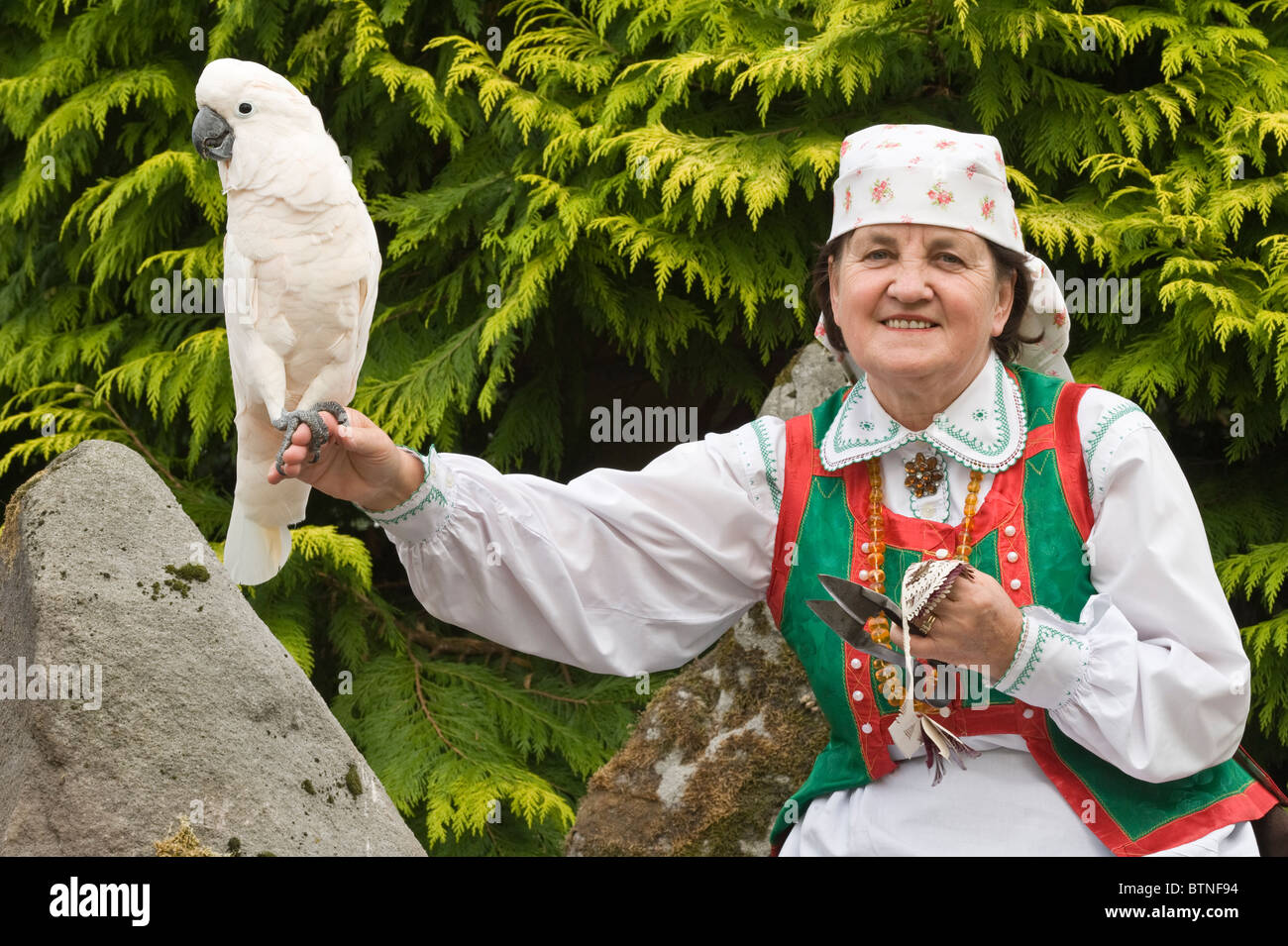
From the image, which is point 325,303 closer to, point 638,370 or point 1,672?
point 1,672

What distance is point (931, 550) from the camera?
2000mm

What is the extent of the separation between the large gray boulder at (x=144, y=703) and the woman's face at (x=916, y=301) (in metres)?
1.52

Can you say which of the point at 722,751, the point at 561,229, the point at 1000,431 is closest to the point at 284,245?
the point at 1000,431

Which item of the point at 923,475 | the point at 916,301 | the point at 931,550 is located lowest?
the point at 931,550

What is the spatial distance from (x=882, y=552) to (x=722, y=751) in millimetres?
1347

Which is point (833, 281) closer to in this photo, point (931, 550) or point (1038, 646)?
point (931, 550)

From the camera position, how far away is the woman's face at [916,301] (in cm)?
198

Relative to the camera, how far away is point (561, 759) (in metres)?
3.74

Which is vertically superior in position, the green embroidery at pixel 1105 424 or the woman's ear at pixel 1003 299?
the woman's ear at pixel 1003 299

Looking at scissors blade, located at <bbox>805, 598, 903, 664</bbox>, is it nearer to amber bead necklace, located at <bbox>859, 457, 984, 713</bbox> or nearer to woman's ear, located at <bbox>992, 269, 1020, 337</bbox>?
amber bead necklace, located at <bbox>859, 457, 984, 713</bbox>

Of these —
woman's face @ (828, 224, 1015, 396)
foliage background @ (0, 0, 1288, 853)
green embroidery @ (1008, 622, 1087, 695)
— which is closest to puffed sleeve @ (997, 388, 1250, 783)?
green embroidery @ (1008, 622, 1087, 695)

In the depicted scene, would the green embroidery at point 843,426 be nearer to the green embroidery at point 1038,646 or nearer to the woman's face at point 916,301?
the woman's face at point 916,301

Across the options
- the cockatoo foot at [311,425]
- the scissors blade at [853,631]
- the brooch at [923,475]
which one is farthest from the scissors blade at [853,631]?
the cockatoo foot at [311,425]

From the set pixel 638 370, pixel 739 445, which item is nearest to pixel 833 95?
pixel 638 370
